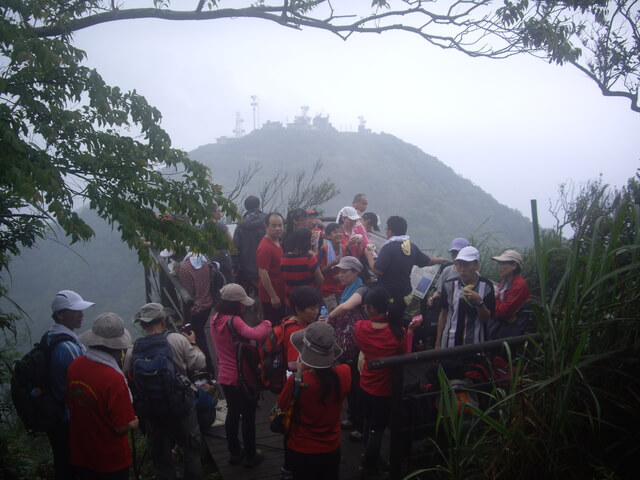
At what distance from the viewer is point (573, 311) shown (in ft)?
6.85

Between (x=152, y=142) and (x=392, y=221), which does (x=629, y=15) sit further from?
(x=152, y=142)

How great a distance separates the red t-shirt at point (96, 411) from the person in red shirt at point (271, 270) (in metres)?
2.06

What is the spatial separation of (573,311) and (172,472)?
2913 millimetres

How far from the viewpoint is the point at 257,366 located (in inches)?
142

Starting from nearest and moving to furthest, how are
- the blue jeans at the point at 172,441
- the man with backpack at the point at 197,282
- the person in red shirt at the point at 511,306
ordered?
the blue jeans at the point at 172,441, the person in red shirt at the point at 511,306, the man with backpack at the point at 197,282

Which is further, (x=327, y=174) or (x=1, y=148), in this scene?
(x=327, y=174)

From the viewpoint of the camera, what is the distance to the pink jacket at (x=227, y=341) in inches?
139

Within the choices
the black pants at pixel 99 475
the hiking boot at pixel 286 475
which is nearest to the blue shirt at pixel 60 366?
the black pants at pixel 99 475

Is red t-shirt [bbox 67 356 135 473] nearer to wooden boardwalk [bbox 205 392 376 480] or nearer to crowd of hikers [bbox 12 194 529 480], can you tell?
crowd of hikers [bbox 12 194 529 480]

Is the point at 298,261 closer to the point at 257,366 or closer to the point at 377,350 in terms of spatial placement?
the point at 257,366

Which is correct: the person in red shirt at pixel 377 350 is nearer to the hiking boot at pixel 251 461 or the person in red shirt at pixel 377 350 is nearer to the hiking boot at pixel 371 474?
the hiking boot at pixel 371 474

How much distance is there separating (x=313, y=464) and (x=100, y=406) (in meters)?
Answer: 1.37

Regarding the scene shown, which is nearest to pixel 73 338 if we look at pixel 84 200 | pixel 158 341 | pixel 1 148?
pixel 158 341

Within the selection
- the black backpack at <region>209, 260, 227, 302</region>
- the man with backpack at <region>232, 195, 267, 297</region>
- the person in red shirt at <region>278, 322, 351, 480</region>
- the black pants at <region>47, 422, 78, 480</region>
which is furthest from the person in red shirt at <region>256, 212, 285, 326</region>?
the black pants at <region>47, 422, 78, 480</region>
